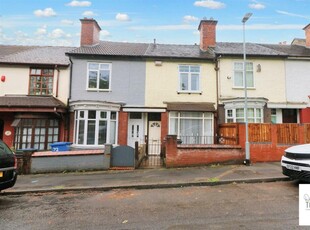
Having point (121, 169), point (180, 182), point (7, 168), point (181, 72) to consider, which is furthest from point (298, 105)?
point (7, 168)

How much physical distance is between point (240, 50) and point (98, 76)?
1003cm

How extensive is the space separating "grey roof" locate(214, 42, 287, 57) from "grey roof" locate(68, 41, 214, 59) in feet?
2.97

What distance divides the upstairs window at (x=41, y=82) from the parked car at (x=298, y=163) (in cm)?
1357

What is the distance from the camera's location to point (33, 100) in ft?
43.8

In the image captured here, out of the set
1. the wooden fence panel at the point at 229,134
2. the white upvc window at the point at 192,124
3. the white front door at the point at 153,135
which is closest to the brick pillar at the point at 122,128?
the white front door at the point at 153,135

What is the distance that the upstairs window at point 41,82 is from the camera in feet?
46.5

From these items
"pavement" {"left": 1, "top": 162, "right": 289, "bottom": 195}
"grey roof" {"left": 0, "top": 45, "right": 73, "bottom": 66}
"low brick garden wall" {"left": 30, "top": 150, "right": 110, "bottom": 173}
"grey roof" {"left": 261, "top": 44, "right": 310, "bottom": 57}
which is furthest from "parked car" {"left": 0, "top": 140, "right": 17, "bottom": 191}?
"grey roof" {"left": 261, "top": 44, "right": 310, "bottom": 57}

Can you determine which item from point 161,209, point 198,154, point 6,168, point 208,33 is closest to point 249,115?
point 198,154

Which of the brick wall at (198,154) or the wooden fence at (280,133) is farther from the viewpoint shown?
the wooden fence at (280,133)

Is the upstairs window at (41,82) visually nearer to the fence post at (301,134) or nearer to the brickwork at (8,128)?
the brickwork at (8,128)

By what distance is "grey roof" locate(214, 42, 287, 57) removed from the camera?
562 inches

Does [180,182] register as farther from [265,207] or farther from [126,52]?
[126,52]

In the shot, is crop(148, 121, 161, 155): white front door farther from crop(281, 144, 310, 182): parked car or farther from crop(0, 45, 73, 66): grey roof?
crop(281, 144, 310, 182): parked car

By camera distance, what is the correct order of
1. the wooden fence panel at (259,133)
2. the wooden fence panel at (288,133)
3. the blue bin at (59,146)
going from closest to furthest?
the wooden fence panel at (259,133) < the wooden fence panel at (288,133) < the blue bin at (59,146)
